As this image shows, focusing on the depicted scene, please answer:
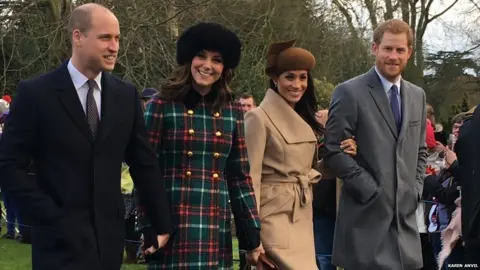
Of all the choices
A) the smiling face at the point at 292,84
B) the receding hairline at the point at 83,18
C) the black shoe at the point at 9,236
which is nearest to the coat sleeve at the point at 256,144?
the smiling face at the point at 292,84

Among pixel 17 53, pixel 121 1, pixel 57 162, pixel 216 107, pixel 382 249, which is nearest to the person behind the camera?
pixel 57 162

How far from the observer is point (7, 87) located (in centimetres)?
1562

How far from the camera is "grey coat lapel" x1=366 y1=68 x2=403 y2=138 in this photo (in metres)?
4.84

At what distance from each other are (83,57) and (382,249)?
2.25m

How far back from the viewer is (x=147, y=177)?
395 cm

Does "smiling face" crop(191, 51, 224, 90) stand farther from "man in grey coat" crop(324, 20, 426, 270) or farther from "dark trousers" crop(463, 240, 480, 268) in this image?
"dark trousers" crop(463, 240, 480, 268)

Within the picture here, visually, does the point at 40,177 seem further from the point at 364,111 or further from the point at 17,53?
the point at 17,53

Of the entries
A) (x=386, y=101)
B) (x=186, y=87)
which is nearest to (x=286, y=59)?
(x=386, y=101)

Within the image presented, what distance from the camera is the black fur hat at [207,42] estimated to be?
14.1 feet

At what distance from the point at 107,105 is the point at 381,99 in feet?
6.26

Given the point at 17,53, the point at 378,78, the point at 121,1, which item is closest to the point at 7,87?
the point at 17,53

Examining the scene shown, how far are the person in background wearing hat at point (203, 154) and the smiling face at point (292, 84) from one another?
51cm

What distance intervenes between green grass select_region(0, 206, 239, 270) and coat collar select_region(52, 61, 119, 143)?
185 inches

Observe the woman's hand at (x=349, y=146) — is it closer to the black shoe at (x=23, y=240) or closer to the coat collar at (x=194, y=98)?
the coat collar at (x=194, y=98)
